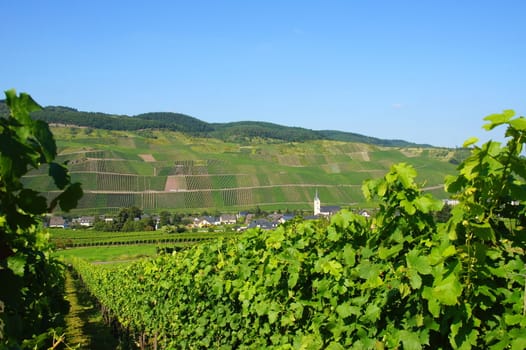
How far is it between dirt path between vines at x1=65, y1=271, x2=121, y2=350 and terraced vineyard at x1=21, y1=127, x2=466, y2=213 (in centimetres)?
6730

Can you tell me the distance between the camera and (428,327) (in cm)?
283

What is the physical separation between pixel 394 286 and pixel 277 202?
347 ft

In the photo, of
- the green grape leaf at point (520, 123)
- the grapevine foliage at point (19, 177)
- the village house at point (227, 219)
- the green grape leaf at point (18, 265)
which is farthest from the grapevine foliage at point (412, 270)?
the village house at point (227, 219)

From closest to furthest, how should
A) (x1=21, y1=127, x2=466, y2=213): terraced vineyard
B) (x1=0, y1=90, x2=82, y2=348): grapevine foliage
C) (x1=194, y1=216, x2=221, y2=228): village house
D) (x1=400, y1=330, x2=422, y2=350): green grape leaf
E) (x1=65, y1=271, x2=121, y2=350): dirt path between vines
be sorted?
(x1=0, y1=90, x2=82, y2=348): grapevine foliage → (x1=400, y1=330, x2=422, y2=350): green grape leaf → (x1=65, y1=271, x2=121, y2=350): dirt path between vines → (x1=194, y1=216, x2=221, y2=228): village house → (x1=21, y1=127, x2=466, y2=213): terraced vineyard

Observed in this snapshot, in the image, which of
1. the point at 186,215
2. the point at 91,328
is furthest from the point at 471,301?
the point at 186,215

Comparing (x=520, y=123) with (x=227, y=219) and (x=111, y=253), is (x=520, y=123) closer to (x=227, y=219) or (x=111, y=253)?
(x=111, y=253)

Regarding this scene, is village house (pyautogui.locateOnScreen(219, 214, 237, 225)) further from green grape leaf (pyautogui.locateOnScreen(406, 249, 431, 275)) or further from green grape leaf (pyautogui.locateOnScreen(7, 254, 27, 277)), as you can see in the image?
green grape leaf (pyautogui.locateOnScreen(406, 249, 431, 275))

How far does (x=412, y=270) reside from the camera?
9.25ft

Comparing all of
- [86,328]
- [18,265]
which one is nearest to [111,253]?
→ [86,328]

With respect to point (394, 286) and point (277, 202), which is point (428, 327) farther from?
point (277, 202)

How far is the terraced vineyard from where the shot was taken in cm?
10600

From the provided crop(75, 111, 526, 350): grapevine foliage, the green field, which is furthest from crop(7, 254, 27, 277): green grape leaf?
the green field

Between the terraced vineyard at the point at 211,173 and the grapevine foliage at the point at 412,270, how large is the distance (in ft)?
297

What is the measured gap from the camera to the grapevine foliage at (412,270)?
2.47m
